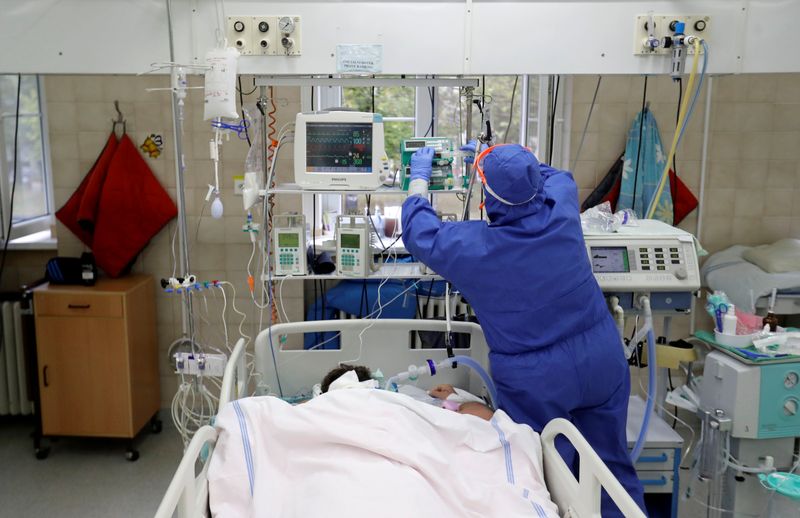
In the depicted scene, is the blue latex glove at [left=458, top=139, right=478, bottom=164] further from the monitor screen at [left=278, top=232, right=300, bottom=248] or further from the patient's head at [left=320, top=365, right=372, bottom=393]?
the patient's head at [left=320, top=365, right=372, bottom=393]

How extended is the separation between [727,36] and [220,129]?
71.5 inches

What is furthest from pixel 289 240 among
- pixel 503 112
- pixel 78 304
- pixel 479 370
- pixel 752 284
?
pixel 752 284

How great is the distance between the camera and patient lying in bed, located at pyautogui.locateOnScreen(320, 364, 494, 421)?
2.37 m

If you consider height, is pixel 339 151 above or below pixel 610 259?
above

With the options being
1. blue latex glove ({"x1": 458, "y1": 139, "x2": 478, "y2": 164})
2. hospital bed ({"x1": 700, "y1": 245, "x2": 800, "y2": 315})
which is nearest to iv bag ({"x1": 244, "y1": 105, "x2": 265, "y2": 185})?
blue latex glove ({"x1": 458, "y1": 139, "x2": 478, "y2": 164})

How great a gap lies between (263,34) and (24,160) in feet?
8.29

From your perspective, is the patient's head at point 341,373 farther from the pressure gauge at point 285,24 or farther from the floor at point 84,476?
the floor at point 84,476

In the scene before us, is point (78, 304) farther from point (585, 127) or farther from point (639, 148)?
point (639, 148)

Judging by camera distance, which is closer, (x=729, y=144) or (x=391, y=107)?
(x=729, y=144)

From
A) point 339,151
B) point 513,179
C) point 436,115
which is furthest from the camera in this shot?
point 436,115

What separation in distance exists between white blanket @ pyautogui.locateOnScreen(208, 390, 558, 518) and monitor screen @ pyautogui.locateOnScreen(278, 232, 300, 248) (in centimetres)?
81

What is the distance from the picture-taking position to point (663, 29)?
260cm

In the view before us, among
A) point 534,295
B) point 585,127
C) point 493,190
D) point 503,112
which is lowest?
point 534,295

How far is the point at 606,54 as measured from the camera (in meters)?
2.61
